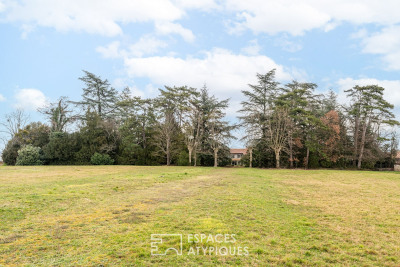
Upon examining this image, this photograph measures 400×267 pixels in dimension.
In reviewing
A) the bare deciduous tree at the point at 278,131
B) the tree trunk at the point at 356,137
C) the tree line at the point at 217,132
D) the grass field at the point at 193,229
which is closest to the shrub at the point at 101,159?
the tree line at the point at 217,132

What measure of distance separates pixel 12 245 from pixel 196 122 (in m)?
31.9

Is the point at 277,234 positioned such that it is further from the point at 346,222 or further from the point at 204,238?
the point at 346,222

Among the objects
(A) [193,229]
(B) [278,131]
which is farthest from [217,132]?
(A) [193,229]

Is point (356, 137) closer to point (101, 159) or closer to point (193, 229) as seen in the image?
point (193, 229)

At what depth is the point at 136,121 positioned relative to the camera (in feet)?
125

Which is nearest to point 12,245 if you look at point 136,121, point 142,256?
point 142,256

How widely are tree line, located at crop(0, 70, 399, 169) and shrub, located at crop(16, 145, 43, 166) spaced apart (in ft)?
0.43

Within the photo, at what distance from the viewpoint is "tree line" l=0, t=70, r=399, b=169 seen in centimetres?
3234

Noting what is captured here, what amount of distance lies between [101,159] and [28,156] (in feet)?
36.0

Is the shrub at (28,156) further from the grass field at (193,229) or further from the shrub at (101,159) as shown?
the grass field at (193,229)

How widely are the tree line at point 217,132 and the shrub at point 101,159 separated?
157 mm

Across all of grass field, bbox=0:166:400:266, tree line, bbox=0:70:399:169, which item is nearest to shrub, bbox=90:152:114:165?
tree line, bbox=0:70:399:169

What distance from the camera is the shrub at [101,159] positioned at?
121 ft

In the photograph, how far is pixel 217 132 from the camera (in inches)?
1323
